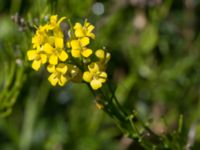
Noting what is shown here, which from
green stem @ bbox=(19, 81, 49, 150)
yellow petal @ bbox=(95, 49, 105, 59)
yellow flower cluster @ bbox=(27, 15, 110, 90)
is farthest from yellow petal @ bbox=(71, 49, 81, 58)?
green stem @ bbox=(19, 81, 49, 150)

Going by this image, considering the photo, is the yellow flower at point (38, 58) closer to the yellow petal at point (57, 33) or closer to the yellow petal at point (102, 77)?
the yellow petal at point (57, 33)

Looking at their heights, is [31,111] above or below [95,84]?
below

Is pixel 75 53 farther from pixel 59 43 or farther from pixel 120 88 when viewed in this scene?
pixel 120 88

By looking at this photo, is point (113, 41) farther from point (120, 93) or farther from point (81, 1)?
point (81, 1)

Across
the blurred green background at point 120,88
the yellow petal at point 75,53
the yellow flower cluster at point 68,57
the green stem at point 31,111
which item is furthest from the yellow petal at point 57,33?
the green stem at point 31,111

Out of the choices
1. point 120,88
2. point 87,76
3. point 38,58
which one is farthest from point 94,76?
point 120,88

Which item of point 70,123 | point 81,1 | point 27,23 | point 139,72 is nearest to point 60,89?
point 70,123
